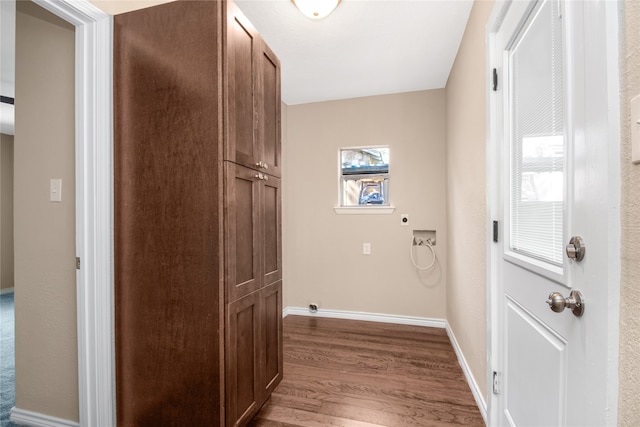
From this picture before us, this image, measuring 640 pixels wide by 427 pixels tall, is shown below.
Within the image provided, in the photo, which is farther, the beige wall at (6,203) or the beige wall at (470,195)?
the beige wall at (6,203)

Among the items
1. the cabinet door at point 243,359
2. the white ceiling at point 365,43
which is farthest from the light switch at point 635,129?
the white ceiling at point 365,43

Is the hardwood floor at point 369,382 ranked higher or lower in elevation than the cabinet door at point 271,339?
lower

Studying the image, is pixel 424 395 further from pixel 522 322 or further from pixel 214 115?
pixel 214 115

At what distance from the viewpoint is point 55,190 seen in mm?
1508

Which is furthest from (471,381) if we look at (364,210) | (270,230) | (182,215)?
(182,215)

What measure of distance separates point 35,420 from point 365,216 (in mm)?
2923

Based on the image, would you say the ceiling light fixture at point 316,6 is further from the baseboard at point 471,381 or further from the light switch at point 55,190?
the baseboard at point 471,381

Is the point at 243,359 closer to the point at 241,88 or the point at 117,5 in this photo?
the point at 241,88

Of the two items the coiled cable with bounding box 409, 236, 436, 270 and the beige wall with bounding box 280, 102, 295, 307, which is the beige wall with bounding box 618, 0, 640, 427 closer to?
the coiled cable with bounding box 409, 236, 436, 270

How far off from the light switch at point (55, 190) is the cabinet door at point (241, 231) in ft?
3.04

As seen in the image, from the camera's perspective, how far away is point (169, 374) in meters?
1.35

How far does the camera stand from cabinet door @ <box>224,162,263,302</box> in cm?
132

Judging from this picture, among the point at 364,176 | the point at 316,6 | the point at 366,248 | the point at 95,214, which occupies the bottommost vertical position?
the point at 366,248

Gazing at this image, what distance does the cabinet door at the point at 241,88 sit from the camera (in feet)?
4.34
